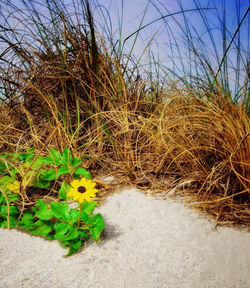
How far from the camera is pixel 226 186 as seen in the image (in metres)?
1.36

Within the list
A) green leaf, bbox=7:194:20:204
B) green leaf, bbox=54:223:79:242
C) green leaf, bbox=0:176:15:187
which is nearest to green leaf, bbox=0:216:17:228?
green leaf, bbox=7:194:20:204

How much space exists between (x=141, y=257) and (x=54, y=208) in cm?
46

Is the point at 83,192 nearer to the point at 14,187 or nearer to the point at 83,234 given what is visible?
the point at 83,234

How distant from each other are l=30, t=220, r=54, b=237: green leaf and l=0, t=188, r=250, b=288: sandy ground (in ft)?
0.11

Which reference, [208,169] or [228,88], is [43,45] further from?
[208,169]

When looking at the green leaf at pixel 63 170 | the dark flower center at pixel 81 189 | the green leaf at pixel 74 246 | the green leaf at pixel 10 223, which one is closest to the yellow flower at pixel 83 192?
the dark flower center at pixel 81 189

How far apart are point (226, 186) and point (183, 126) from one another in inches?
18.2

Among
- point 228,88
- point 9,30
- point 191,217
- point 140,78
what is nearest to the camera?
point 191,217

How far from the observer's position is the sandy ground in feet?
3.10

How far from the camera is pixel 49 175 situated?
57.9 inches

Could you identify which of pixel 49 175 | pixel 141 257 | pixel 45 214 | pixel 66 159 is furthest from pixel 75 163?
pixel 141 257

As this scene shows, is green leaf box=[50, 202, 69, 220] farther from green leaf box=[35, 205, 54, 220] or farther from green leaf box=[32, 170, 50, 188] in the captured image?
green leaf box=[32, 170, 50, 188]

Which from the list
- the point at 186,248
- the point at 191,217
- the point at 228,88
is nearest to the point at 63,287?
the point at 186,248

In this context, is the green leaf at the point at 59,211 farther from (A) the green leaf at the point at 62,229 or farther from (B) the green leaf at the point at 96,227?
(B) the green leaf at the point at 96,227
